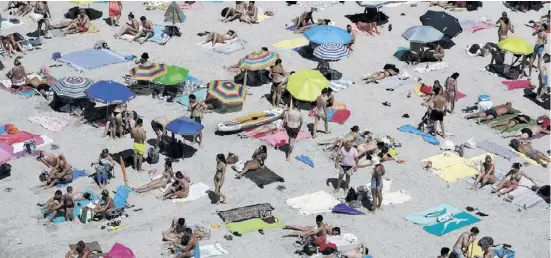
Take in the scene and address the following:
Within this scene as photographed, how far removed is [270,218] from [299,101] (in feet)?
27.9

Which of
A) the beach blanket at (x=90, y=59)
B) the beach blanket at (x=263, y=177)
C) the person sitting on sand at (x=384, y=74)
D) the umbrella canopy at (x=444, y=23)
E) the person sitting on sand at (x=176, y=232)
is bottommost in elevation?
the person sitting on sand at (x=384, y=74)

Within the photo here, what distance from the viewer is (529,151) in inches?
1260

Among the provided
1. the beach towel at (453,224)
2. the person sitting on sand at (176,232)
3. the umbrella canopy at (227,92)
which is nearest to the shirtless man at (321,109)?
the umbrella canopy at (227,92)

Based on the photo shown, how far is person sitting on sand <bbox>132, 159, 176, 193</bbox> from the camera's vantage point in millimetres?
28266

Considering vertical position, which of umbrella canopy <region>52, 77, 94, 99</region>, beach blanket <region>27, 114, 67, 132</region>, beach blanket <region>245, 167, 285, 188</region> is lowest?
beach blanket <region>245, 167, 285, 188</region>

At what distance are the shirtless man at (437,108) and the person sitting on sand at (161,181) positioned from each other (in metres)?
9.77

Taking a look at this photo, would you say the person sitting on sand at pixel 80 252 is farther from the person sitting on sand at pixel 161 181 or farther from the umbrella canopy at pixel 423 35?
the umbrella canopy at pixel 423 35

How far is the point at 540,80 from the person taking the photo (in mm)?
36844

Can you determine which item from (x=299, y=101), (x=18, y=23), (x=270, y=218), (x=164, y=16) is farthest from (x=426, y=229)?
(x=18, y=23)

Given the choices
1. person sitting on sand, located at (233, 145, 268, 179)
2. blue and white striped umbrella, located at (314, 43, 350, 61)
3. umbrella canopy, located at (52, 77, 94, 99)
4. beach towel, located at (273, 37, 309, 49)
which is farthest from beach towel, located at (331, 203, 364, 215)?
beach towel, located at (273, 37, 309, 49)

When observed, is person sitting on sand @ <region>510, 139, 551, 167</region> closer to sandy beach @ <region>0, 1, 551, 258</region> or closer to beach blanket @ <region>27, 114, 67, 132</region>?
sandy beach @ <region>0, 1, 551, 258</region>

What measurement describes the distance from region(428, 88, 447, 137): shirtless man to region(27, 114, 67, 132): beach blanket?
41.3 ft

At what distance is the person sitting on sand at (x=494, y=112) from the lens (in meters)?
34.4

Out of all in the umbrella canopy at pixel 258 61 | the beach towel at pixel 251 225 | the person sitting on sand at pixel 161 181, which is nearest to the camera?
the beach towel at pixel 251 225
